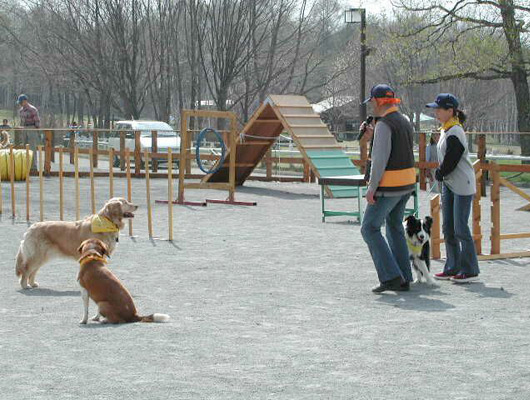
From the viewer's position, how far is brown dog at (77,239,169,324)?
7.98 m

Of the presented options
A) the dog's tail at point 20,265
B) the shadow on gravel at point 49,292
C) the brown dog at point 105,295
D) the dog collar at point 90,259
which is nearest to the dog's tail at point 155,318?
the brown dog at point 105,295

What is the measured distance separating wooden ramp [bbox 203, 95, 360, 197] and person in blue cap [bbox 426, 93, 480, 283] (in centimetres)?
930

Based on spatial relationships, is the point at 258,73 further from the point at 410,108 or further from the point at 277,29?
the point at 410,108

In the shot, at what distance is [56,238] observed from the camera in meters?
10.2

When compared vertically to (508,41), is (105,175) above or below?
below

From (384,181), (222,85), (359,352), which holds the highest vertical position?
(222,85)

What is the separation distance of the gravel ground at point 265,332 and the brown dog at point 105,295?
131 millimetres

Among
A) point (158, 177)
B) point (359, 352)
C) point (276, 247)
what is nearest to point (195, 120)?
point (158, 177)

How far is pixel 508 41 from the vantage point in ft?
105

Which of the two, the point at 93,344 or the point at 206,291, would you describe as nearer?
the point at 93,344

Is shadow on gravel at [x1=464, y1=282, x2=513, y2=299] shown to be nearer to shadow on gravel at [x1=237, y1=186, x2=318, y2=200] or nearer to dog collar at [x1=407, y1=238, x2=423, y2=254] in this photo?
dog collar at [x1=407, y1=238, x2=423, y2=254]

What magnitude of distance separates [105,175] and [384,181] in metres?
20.8

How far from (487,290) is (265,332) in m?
3.18

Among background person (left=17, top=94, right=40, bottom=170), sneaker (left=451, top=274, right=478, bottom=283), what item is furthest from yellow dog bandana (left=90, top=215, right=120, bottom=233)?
background person (left=17, top=94, right=40, bottom=170)
